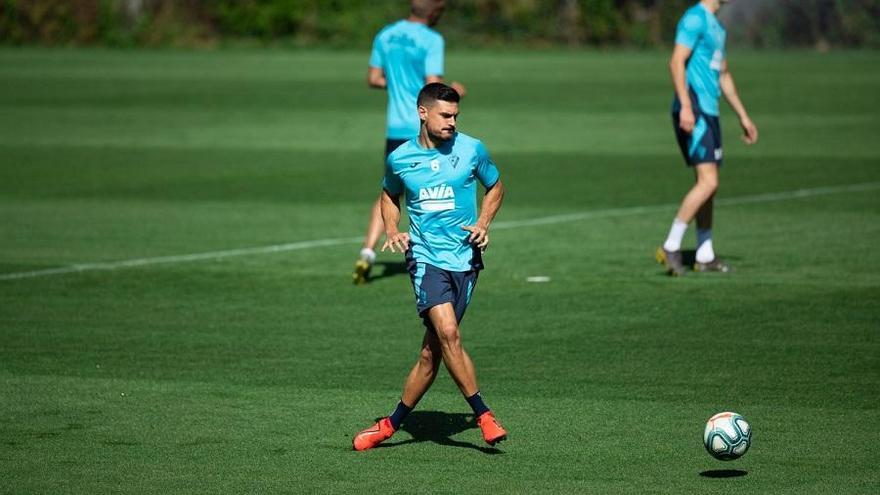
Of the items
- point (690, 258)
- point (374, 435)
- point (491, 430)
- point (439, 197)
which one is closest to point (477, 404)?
point (491, 430)

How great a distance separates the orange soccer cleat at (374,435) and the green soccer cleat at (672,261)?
18.6ft

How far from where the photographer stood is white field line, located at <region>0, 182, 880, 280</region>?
14.1 meters

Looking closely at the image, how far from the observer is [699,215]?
13.6 meters

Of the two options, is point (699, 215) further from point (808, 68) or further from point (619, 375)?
point (808, 68)

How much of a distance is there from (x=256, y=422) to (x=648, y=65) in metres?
35.5

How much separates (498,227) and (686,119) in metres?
3.81

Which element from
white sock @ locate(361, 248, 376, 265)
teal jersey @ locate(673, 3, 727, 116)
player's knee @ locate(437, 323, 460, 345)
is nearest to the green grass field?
white sock @ locate(361, 248, 376, 265)

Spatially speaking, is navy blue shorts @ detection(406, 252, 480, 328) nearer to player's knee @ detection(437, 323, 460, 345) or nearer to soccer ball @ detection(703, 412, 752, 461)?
player's knee @ detection(437, 323, 460, 345)

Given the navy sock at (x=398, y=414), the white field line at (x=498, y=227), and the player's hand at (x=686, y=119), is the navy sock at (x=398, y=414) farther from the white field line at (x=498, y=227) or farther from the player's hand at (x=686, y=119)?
the white field line at (x=498, y=227)

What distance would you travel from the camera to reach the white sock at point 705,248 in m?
13.5

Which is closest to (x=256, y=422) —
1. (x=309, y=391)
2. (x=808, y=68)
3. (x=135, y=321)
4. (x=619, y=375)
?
(x=309, y=391)

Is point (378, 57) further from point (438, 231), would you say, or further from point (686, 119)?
point (438, 231)

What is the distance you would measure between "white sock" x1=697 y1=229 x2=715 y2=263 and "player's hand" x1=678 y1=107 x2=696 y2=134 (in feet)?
3.11

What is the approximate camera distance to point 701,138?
13359 millimetres
